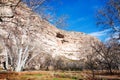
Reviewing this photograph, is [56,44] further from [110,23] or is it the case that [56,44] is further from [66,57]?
[110,23]

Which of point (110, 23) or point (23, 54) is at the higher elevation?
point (110, 23)

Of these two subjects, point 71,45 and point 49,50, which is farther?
point 71,45

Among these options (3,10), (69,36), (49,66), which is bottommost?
(49,66)

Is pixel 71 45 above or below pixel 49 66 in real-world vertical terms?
above

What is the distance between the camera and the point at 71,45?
465ft

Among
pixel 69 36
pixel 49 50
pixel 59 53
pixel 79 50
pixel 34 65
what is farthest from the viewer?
pixel 69 36

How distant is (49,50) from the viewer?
116 meters

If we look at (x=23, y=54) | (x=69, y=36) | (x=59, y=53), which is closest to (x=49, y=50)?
(x=59, y=53)

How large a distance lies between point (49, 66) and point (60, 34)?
54.2 metres

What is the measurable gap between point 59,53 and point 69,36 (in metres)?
24.5

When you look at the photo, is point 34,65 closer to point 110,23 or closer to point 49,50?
point 49,50

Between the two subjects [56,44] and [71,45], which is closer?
[56,44]

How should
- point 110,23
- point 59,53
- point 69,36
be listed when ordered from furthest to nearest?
1. point 69,36
2. point 59,53
3. point 110,23

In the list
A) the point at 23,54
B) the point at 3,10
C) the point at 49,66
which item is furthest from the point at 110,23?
the point at 49,66
